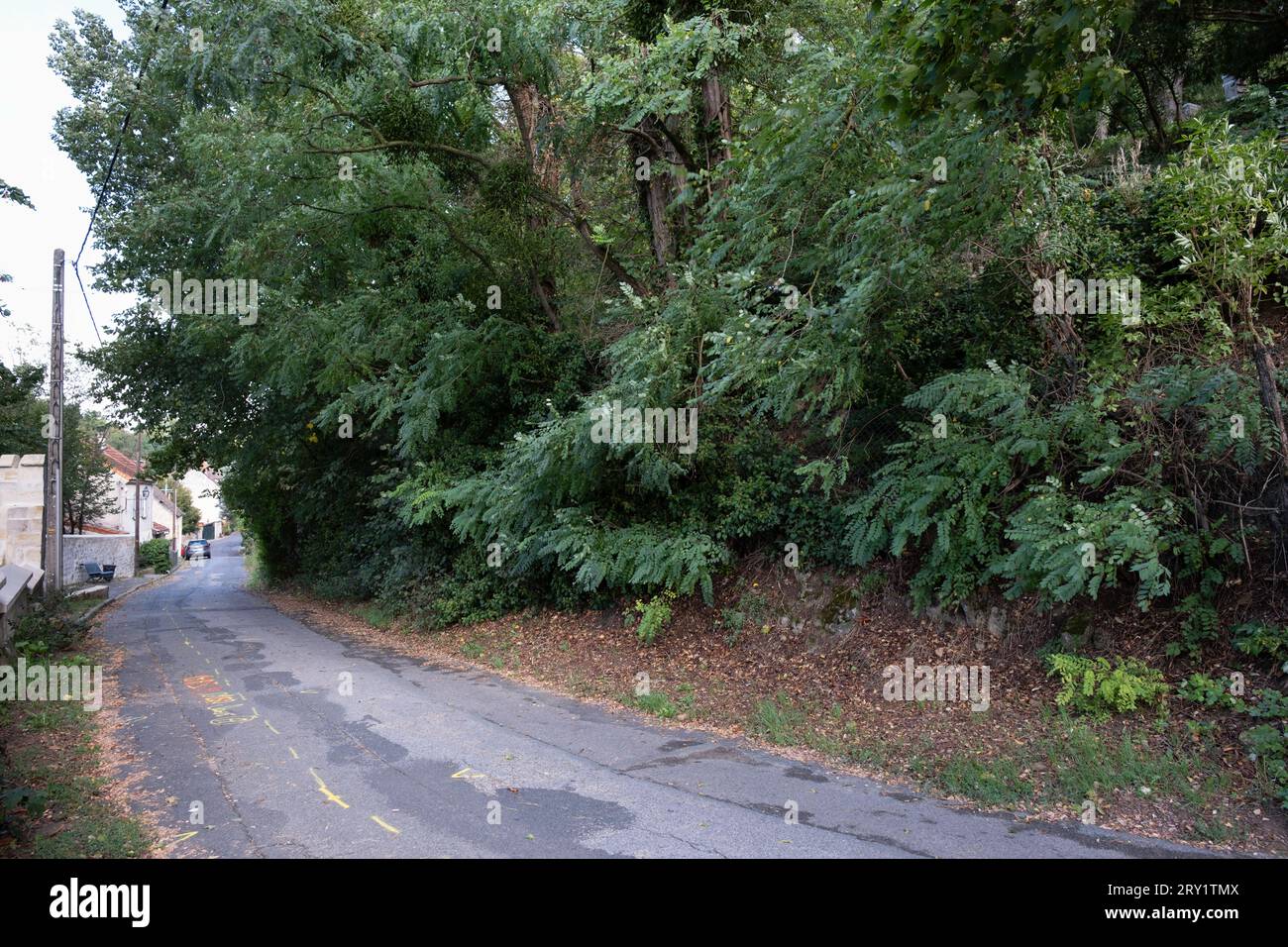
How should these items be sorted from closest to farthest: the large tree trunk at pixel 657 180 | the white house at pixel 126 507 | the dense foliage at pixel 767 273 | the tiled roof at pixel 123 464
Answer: the dense foliage at pixel 767 273 < the large tree trunk at pixel 657 180 < the white house at pixel 126 507 < the tiled roof at pixel 123 464

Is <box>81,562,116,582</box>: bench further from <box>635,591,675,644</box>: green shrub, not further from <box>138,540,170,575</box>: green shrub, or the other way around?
<box>635,591,675,644</box>: green shrub

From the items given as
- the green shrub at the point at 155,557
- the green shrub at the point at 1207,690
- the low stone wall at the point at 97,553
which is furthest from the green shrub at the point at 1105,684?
the green shrub at the point at 155,557

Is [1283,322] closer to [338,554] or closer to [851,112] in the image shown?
[851,112]

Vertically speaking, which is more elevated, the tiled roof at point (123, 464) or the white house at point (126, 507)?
the tiled roof at point (123, 464)

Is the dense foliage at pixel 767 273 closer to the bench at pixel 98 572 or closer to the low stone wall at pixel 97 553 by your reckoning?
the bench at pixel 98 572

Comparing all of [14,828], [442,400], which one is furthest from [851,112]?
[14,828]

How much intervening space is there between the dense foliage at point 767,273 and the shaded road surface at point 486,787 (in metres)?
2.38

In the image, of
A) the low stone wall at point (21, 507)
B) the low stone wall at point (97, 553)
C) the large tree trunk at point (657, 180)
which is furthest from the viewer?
the low stone wall at point (97, 553)

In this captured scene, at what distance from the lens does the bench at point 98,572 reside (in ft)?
113

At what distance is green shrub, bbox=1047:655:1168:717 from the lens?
6.47 meters

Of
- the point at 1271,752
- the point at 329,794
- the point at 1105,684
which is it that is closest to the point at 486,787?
the point at 329,794

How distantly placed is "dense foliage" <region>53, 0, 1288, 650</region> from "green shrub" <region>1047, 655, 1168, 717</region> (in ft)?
1.84

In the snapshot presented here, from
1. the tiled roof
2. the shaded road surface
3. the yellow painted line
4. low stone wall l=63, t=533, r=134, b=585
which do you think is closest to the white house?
Result: the tiled roof

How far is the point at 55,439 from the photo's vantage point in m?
19.3
